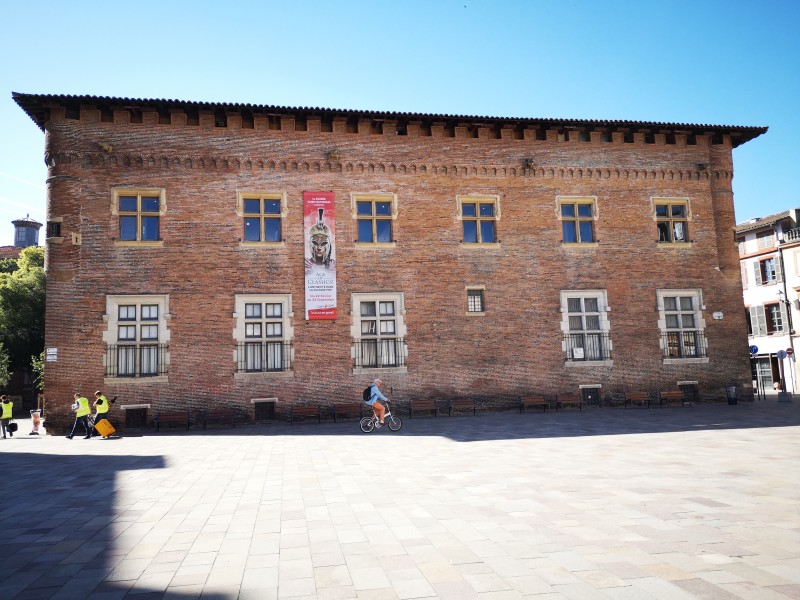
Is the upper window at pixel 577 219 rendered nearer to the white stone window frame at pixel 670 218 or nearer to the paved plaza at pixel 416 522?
the white stone window frame at pixel 670 218

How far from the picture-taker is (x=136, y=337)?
17.8 meters

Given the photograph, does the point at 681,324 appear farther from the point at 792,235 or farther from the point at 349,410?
the point at 792,235

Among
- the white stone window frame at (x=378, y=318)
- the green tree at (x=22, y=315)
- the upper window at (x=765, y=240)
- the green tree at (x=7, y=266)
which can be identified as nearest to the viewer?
the white stone window frame at (x=378, y=318)

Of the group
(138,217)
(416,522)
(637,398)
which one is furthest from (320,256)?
(416,522)

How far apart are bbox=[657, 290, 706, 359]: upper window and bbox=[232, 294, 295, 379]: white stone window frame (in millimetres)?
14757

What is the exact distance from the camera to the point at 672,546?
4.80 meters

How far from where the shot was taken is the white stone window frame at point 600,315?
20328 millimetres

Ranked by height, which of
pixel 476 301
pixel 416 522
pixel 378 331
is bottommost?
pixel 416 522

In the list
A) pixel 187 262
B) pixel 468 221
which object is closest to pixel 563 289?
pixel 468 221

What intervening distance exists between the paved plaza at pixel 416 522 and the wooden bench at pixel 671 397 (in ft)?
28.8

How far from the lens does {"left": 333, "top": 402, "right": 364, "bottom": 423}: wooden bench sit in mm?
18297

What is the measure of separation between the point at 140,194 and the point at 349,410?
10.7 m

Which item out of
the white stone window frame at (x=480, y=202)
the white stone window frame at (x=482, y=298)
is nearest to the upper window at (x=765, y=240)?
the white stone window frame at (x=480, y=202)

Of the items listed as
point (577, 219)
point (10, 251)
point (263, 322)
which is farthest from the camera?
point (10, 251)
